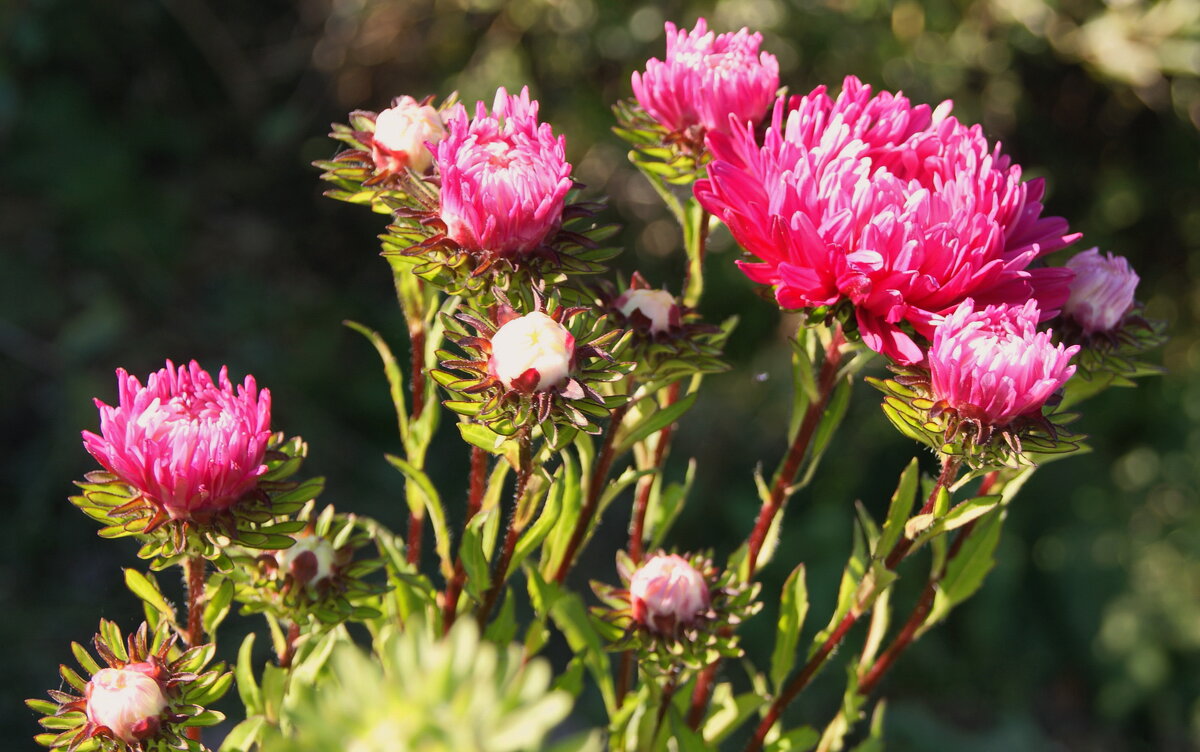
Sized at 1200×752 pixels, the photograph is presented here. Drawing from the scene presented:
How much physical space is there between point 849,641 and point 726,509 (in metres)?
0.32

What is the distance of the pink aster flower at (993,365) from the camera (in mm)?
535

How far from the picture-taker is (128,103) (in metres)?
2.33

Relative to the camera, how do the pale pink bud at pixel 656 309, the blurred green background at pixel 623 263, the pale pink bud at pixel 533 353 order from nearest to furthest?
1. the pale pink bud at pixel 533 353
2. the pale pink bud at pixel 656 309
3. the blurred green background at pixel 623 263

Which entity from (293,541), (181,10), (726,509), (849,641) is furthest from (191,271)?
(293,541)

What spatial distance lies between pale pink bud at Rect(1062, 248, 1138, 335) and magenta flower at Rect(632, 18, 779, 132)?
0.22 metres

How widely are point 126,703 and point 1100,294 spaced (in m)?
0.59

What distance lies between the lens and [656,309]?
639mm

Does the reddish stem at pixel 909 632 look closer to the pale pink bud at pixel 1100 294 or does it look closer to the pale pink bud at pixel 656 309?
the pale pink bud at pixel 1100 294

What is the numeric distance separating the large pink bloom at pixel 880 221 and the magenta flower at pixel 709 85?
0.04 meters

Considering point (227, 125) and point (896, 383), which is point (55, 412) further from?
point (896, 383)

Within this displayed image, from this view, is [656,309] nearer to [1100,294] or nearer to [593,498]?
[593,498]

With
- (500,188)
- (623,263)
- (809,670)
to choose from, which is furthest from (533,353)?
(623,263)

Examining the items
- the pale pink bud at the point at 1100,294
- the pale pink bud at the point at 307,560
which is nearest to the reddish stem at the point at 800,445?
the pale pink bud at the point at 1100,294

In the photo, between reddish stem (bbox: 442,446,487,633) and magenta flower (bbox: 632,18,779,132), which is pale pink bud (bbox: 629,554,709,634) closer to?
reddish stem (bbox: 442,446,487,633)
